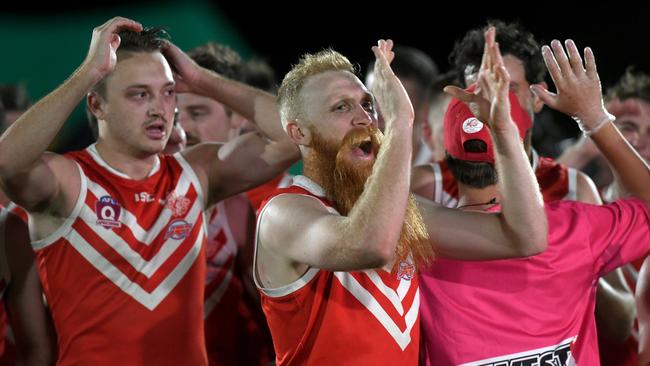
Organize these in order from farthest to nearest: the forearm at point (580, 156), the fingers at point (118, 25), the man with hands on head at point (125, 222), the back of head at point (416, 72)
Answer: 1. the back of head at point (416, 72)
2. the forearm at point (580, 156)
3. the man with hands on head at point (125, 222)
4. the fingers at point (118, 25)

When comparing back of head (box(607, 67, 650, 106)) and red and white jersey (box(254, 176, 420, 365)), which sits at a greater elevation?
back of head (box(607, 67, 650, 106))

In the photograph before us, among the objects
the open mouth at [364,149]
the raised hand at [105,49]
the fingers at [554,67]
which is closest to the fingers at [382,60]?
the open mouth at [364,149]

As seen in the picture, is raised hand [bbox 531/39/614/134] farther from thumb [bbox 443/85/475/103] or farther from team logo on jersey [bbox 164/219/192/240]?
team logo on jersey [bbox 164/219/192/240]

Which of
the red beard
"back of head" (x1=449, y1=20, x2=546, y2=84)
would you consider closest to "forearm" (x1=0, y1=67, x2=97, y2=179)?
the red beard

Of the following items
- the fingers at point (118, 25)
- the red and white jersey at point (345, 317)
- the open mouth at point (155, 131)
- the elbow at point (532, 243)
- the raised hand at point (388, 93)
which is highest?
the fingers at point (118, 25)

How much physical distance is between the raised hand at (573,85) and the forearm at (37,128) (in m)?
1.59

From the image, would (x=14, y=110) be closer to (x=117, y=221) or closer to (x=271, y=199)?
(x=117, y=221)

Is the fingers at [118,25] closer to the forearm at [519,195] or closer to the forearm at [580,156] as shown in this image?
the forearm at [519,195]

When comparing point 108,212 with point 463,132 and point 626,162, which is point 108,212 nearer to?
point 463,132

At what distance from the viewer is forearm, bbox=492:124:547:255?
9.32 feet

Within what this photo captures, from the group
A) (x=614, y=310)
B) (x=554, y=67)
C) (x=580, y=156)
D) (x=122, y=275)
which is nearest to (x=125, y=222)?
(x=122, y=275)

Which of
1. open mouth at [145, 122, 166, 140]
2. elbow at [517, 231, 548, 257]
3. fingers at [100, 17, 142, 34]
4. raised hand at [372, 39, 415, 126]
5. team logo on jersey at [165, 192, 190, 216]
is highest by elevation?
fingers at [100, 17, 142, 34]

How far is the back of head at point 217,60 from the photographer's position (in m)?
5.23

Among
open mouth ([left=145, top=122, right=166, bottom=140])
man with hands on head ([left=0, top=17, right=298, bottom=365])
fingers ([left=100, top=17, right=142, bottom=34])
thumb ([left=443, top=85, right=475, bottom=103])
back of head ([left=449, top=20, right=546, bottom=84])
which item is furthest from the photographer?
back of head ([left=449, top=20, right=546, bottom=84])
